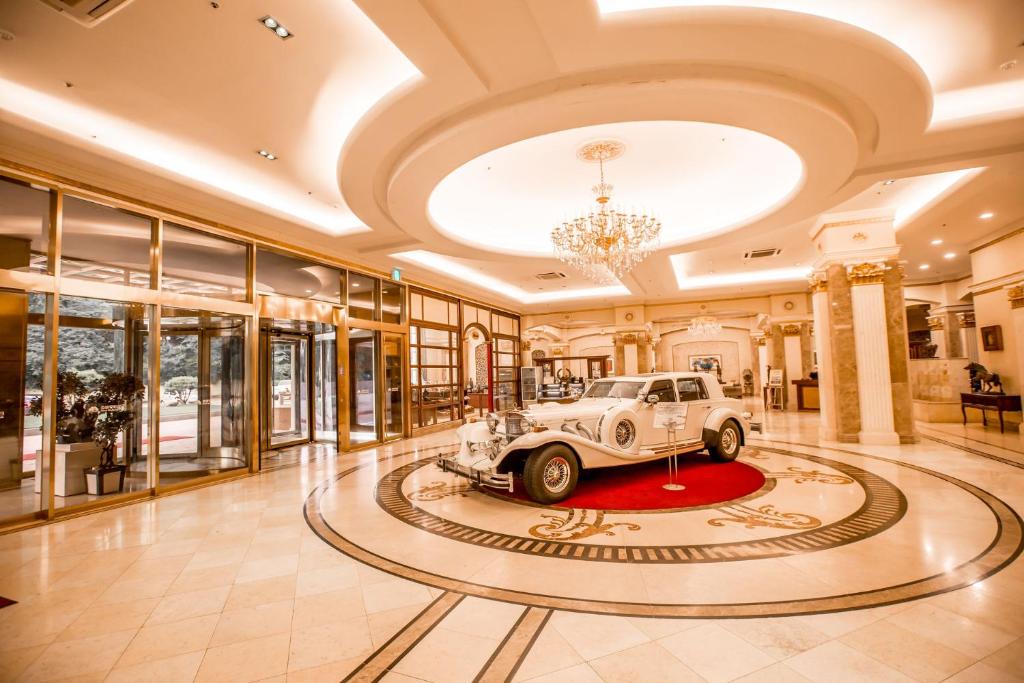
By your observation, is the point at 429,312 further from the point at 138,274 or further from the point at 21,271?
the point at 21,271

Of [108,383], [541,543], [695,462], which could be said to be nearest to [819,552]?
[541,543]

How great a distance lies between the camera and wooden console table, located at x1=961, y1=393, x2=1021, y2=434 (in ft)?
26.2

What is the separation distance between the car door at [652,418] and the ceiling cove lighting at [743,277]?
6.25 meters

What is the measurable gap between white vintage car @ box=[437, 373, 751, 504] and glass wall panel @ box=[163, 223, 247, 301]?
3.69m

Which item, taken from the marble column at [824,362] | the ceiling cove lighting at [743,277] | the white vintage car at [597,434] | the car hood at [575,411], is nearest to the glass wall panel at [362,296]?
the white vintage car at [597,434]

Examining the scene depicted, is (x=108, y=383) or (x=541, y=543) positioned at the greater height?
(x=108, y=383)

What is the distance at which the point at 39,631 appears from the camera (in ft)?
8.09

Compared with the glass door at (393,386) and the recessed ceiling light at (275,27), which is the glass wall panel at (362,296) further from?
the recessed ceiling light at (275,27)

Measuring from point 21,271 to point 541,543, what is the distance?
5312 millimetres

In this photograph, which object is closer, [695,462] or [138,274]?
[138,274]

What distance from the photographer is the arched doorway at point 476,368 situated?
11.6 m

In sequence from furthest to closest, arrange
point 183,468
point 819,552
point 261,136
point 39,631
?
1. point 183,468
2. point 261,136
3. point 819,552
4. point 39,631

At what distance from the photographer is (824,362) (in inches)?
306

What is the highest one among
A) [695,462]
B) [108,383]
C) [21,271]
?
[21,271]
